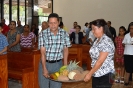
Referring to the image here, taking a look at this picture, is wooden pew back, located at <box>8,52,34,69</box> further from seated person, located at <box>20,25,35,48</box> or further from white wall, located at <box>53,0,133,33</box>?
white wall, located at <box>53,0,133,33</box>

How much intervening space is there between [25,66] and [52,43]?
2046 mm

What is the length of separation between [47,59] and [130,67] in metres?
2.93

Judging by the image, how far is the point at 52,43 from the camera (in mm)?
3223

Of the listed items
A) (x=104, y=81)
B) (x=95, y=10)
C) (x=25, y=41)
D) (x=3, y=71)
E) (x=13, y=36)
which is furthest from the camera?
(x=95, y=10)

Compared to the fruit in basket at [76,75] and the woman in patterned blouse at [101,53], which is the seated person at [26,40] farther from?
the woman in patterned blouse at [101,53]

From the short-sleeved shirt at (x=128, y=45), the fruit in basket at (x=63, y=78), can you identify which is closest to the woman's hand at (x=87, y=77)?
the fruit in basket at (x=63, y=78)

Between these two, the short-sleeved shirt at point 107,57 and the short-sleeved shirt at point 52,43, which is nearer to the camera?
the short-sleeved shirt at point 107,57

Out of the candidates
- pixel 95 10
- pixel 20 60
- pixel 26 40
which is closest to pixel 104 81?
pixel 20 60

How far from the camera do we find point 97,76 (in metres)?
2.77

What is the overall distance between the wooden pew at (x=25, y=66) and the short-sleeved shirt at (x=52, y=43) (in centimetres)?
153

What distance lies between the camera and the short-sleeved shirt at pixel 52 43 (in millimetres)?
3203

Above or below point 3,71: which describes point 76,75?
above

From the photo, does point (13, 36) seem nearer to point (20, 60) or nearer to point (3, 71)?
point (20, 60)

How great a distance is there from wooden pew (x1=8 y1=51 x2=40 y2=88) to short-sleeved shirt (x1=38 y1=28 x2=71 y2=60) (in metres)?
→ 1.53
